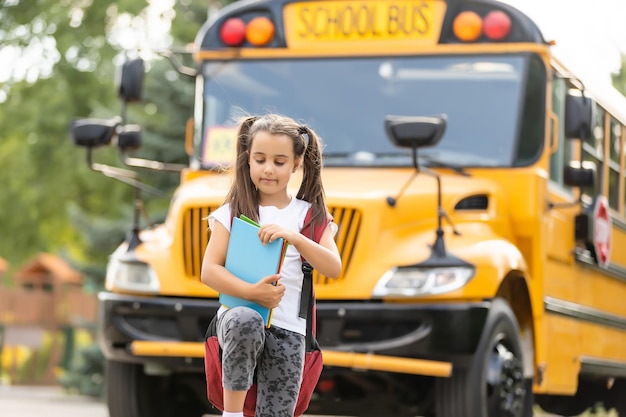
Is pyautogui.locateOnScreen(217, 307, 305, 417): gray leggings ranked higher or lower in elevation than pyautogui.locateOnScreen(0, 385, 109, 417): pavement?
higher

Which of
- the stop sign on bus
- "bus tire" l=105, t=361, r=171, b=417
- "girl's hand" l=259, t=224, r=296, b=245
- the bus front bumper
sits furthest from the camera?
the stop sign on bus

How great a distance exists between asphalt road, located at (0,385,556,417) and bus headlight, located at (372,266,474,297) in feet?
17.2

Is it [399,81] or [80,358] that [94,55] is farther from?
[399,81]

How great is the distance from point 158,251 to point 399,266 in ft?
4.11

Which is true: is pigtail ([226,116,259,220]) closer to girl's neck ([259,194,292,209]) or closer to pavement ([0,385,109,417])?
girl's neck ([259,194,292,209])

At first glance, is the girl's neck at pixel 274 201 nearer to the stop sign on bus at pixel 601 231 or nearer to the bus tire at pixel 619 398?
the stop sign on bus at pixel 601 231

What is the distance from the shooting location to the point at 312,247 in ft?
14.1

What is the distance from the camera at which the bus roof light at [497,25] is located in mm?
7914

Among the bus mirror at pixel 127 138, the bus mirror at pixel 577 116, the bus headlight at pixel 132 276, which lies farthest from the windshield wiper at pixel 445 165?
the bus mirror at pixel 127 138

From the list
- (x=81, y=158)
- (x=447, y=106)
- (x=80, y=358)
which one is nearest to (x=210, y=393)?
(x=447, y=106)

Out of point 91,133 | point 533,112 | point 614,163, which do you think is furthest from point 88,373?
point 533,112

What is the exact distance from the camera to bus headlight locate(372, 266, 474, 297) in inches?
271

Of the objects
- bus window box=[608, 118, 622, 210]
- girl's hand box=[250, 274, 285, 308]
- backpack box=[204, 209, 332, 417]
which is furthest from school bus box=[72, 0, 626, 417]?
girl's hand box=[250, 274, 285, 308]

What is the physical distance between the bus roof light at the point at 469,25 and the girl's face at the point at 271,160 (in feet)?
12.4
